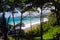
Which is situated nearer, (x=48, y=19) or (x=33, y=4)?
(x=33, y=4)

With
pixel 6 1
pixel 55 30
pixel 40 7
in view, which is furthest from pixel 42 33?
pixel 6 1

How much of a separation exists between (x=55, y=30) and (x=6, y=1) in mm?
3252

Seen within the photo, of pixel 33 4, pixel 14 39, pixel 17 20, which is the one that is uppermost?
pixel 33 4

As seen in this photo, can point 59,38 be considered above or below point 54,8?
below

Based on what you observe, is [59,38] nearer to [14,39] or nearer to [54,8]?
[54,8]

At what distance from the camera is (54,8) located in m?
12.1

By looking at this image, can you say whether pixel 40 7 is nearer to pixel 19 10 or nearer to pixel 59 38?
pixel 19 10

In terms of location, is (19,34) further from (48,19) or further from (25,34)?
(48,19)

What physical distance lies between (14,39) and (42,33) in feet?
5.80

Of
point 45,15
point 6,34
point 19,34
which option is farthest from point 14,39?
point 45,15

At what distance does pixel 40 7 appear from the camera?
12.1 meters

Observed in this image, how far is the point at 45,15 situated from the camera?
13.1 m

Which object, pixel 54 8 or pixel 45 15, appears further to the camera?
pixel 45 15

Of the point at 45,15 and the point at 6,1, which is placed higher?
the point at 6,1
